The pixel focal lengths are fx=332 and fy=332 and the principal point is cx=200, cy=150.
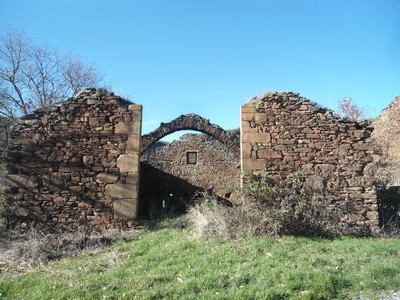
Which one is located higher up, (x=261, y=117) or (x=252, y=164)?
(x=261, y=117)

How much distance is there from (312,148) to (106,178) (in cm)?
496

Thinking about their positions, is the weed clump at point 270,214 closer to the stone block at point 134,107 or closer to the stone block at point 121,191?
the stone block at point 121,191

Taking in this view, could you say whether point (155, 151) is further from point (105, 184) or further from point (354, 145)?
point (354, 145)

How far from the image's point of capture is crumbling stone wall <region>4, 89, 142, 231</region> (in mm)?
7664

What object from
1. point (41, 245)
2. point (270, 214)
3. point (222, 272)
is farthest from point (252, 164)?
point (41, 245)

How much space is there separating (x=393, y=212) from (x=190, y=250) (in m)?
5.98

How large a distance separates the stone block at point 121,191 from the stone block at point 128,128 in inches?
49.8

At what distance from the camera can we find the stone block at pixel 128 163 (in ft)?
25.9

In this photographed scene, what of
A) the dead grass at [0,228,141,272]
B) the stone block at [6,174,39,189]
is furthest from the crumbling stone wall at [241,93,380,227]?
the stone block at [6,174,39,189]

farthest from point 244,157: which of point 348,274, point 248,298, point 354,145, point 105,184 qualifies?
point 248,298

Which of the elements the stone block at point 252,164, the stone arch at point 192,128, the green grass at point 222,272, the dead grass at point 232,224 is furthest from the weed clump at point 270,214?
the stone arch at point 192,128

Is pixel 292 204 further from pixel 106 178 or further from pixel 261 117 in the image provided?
pixel 106 178

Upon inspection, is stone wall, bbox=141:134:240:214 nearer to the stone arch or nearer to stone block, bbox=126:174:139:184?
→ the stone arch

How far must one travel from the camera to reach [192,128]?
13.6 meters
